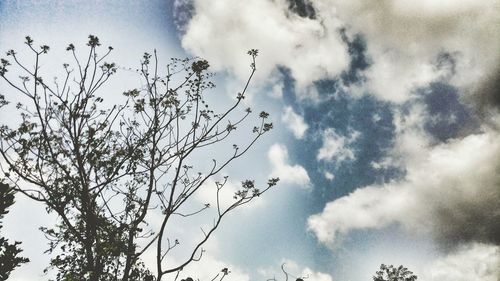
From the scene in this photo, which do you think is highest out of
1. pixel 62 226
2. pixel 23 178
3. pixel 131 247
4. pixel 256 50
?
pixel 256 50

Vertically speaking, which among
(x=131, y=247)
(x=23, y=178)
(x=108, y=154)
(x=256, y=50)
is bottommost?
(x=131, y=247)

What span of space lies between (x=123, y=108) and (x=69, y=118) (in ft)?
5.57

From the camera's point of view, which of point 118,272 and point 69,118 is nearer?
point 69,118

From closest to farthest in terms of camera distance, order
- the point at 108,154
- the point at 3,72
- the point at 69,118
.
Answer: the point at 3,72
the point at 69,118
the point at 108,154

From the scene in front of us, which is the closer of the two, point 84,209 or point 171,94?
point 84,209

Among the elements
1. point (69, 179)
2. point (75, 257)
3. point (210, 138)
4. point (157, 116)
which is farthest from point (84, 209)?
point (210, 138)

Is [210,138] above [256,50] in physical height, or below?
below

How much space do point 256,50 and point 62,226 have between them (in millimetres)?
8719

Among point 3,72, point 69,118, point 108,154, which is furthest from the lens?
point 108,154

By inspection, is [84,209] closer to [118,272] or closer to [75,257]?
[75,257]

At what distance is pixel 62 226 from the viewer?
10352mm

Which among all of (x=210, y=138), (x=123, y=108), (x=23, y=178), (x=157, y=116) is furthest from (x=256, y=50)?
(x=23, y=178)

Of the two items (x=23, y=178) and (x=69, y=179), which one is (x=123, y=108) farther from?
(x=23, y=178)

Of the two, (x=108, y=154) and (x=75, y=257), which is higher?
(x=108, y=154)
